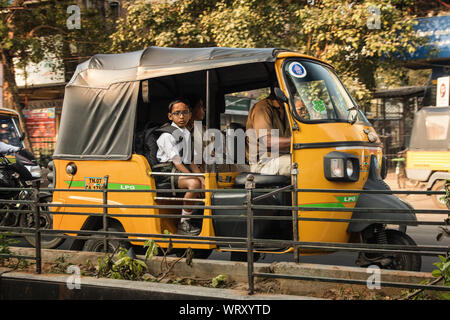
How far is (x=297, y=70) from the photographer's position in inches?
208

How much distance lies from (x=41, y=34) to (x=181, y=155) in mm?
14331

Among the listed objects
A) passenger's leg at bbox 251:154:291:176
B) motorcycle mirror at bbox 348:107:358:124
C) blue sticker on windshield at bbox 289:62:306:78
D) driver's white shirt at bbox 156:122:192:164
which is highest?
blue sticker on windshield at bbox 289:62:306:78

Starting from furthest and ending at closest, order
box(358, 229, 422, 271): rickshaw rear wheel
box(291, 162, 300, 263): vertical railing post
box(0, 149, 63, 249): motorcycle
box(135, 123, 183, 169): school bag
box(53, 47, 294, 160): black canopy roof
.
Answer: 1. box(0, 149, 63, 249): motorcycle
2. box(135, 123, 183, 169): school bag
3. box(53, 47, 294, 160): black canopy roof
4. box(358, 229, 422, 271): rickshaw rear wheel
5. box(291, 162, 300, 263): vertical railing post

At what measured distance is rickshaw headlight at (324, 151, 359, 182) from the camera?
4902 mm

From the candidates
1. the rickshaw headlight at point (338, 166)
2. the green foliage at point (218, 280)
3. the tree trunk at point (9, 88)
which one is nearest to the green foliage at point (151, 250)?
the green foliage at point (218, 280)

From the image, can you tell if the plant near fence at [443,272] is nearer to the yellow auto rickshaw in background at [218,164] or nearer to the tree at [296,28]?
the yellow auto rickshaw in background at [218,164]

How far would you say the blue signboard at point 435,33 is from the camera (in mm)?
16469

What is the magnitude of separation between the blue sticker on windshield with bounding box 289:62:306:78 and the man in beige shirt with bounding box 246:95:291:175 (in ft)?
1.73

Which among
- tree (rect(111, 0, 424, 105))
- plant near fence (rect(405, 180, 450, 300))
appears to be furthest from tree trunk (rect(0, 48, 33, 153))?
plant near fence (rect(405, 180, 450, 300))

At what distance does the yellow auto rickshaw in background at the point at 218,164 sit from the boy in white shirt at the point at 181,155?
0.67 feet

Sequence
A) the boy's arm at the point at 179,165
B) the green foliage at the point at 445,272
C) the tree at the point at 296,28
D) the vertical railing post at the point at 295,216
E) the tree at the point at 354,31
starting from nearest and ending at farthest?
the green foliage at the point at 445,272 → the vertical railing post at the point at 295,216 → the boy's arm at the point at 179,165 → the tree at the point at 354,31 → the tree at the point at 296,28

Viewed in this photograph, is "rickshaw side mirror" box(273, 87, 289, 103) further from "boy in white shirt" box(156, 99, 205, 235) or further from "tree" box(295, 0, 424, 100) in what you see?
"tree" box(295, 0, 424, 100)

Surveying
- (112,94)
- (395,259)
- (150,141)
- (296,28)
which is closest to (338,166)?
(395,259)
